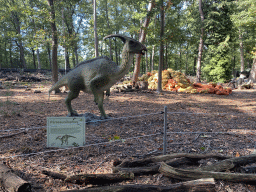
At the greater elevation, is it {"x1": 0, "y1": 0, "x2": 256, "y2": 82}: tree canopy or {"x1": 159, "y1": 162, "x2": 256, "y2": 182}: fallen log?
{"x1": 0, "y1": 0, "x2": 256, "y2": 82}: tree canopy

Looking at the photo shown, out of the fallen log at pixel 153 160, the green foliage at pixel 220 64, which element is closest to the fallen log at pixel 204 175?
the fallen log at pixel 153 160

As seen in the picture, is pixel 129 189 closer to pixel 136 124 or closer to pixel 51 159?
pixel 51 159

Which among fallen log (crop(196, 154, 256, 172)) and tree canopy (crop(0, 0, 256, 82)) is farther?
tree canopy (crop(0, 0, 256, 82))

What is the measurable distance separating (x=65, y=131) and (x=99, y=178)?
1.23 m

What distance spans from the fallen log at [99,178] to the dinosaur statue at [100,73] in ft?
7.57

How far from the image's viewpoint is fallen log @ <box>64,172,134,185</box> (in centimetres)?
208

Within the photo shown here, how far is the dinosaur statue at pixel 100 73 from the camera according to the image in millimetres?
3801

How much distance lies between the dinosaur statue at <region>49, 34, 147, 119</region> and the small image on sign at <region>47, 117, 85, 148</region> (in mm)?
1263

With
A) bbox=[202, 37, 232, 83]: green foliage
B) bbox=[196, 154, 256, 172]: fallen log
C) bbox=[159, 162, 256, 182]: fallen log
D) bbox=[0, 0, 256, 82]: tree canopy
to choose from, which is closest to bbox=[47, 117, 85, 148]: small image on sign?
bbox=[159, 162, 256, 182]: fallen log

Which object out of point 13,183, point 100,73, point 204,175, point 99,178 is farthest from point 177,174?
point 100,73

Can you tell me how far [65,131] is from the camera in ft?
9.90

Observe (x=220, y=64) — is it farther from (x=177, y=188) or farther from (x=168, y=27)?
(x=177, y=188)

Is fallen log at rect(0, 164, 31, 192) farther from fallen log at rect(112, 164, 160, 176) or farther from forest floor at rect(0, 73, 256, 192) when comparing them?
fallen log at rect(112, 164, 160, 176)

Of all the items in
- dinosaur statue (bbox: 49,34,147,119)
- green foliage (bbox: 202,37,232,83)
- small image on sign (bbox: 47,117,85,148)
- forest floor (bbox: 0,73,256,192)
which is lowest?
forest floor (bbox: 0,73,256,192)
